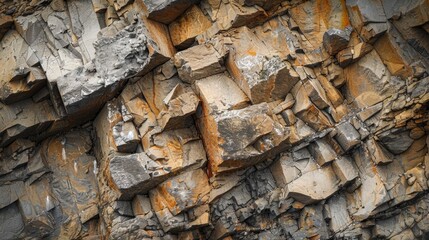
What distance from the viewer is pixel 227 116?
11.2 meters

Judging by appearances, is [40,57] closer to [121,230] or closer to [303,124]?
[121,230]

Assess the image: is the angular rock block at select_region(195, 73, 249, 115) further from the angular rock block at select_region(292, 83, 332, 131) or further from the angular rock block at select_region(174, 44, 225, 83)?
the angular rock block at select_region(292, 83, 332, 131)

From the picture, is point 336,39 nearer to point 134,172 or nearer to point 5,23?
point 134,172

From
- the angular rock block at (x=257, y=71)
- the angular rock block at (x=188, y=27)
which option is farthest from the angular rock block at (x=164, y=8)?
the angular rock block at (x=257, y=71)

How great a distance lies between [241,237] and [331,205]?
7.37ft

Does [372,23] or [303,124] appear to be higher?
[372,23]

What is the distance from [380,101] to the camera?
11367 mm

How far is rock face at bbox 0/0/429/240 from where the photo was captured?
11.2m

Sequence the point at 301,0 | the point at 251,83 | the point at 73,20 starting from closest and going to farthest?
1. the point at 251,83
2. the point at 301,0
3. the point at 73,20

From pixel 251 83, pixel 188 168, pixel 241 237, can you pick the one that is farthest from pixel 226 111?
pixel 241 237

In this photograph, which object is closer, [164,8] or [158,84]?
[164,8]

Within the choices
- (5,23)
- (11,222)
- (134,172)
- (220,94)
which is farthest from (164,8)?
(11,222)

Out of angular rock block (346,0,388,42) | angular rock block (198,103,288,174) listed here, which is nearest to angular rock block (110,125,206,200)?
angular rock block (198,103,288,174)

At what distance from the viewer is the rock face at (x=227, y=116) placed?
36.7 ft
